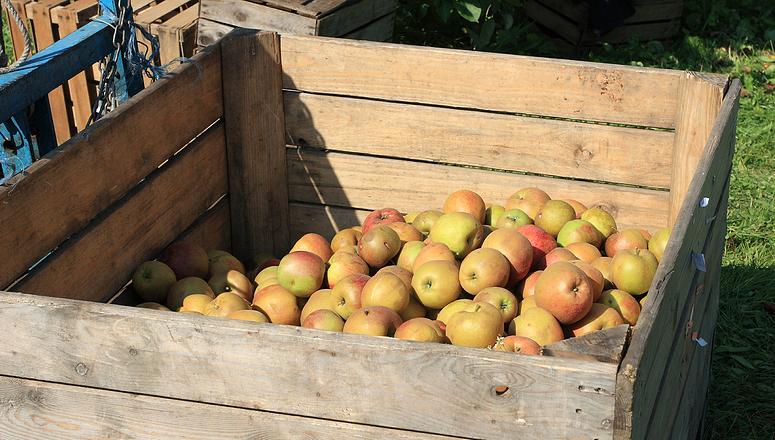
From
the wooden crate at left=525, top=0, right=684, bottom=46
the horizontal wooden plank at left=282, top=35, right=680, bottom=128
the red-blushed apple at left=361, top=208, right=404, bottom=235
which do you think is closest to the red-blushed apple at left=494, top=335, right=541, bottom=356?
the red-blushed apple at left=361, top=208, right=404, bottom=235

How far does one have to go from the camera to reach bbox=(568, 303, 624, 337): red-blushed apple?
98.3 inches

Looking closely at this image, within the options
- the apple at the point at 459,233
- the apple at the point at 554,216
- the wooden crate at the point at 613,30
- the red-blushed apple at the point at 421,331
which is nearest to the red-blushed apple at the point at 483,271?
the apple at the point at 459,233

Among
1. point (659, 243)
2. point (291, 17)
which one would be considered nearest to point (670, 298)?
point (659, 243)

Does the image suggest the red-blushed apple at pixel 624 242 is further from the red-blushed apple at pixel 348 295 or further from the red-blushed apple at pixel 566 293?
the red-blushed apple at pixel 348 295

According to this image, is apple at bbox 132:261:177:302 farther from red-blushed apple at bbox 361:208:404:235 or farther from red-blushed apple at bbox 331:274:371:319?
red-blushed apple at bbox 361:208:404:235

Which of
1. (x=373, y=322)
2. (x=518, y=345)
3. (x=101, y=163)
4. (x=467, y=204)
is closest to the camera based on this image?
(x=518, y=345)

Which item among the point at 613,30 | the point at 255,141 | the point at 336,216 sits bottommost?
the point at 613,30

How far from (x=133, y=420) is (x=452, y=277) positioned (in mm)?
1092

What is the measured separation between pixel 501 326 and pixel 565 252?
1.81 ft

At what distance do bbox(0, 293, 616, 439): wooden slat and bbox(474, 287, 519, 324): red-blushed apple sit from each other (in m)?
0.87

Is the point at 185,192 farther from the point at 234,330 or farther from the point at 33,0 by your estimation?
the point at 33,0

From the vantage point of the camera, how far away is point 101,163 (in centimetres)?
263

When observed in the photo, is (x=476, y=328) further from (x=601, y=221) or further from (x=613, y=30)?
(x=613, y=30)

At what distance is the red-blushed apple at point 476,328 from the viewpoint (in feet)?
7.65
